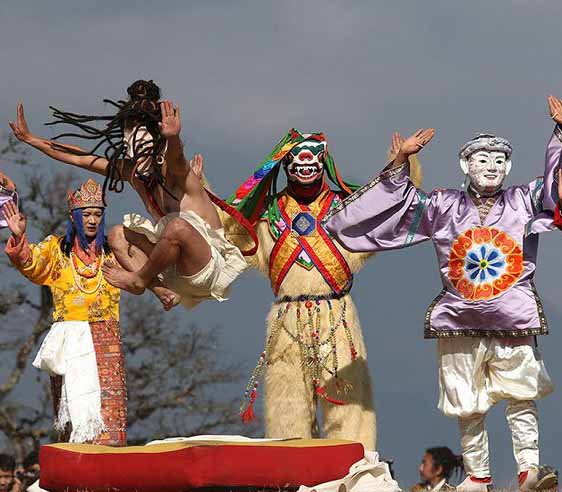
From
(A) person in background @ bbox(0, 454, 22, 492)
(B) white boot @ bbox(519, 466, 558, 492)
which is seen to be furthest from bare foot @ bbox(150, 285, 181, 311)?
(A) person in background @ bbox(0, 454, 22, 492)

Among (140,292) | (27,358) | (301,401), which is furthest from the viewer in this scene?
(27,358)

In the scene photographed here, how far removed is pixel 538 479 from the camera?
9.10 metres

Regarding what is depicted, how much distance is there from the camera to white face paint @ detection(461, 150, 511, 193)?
948 centimetres

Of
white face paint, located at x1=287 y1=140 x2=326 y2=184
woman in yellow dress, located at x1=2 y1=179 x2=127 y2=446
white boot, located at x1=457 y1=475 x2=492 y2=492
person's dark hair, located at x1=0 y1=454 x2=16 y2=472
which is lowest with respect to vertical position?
white boot, located at x1=457 y1=475 x2=492 y2=492

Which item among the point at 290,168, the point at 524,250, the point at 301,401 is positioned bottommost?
the point at 301,401

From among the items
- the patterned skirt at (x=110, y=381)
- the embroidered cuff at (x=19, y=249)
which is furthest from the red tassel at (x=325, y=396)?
the embroidered cuff at (x=19, y=249)

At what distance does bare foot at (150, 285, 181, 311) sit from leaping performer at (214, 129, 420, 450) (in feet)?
4.74

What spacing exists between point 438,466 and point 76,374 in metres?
2.43

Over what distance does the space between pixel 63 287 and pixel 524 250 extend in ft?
10.4

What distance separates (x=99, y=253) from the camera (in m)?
10.9

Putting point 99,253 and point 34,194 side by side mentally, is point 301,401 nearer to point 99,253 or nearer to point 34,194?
point 99,253

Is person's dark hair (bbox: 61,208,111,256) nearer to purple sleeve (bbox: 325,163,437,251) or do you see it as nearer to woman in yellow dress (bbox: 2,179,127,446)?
woman in yellow dress (bbox: 2,179,127,446)

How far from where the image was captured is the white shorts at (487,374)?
9.33 meters

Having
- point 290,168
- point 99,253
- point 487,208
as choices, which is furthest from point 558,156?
point 99,253
